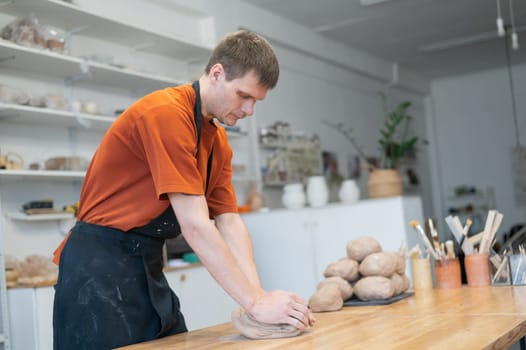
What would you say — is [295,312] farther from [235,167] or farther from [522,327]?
[235,167]

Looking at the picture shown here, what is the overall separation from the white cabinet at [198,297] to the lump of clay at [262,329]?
2572 mm

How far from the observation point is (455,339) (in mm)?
1454

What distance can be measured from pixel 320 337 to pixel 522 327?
49cm

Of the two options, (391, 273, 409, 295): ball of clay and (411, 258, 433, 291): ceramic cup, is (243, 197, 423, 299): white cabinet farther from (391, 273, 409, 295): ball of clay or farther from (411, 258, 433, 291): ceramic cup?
(391, 273, 409, 295): ball of clay

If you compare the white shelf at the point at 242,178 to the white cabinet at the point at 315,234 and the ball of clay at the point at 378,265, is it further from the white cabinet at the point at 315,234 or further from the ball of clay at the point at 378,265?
the ball of clay at the point at 378,265

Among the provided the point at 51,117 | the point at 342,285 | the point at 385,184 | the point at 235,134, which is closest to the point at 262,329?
the point at 342,285

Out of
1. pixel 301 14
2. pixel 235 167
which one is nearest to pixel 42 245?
pixel 235 167

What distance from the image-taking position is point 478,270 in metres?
2.45

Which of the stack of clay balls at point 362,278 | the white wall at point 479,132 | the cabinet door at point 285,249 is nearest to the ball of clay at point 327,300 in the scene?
the stack of clay balls at point 362,278

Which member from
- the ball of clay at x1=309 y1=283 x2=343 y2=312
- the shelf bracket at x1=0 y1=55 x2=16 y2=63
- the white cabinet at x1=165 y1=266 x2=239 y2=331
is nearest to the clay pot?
the white cabinet at x1=165 y1=266 x2=239 y2=331

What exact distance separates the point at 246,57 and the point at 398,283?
37.3 inches

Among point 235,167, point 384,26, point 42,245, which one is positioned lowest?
point 42,245

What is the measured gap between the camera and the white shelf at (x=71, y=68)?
3.70m

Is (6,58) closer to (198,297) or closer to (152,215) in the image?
(198,297)
